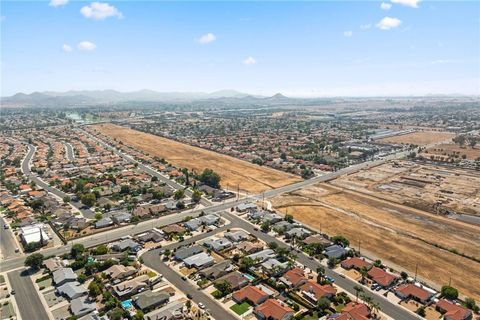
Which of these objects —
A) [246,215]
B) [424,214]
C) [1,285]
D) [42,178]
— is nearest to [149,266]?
[1,285]

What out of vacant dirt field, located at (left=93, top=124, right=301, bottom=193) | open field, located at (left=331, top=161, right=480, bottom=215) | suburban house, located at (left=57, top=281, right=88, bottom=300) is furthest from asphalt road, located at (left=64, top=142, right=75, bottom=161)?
open field, located at (left=331, top=161, right=480, bottom=215)

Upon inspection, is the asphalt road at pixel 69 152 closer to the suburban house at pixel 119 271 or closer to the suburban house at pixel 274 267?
the suburban house at pixel 119 271

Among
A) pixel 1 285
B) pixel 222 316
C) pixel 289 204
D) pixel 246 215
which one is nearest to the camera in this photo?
pixel 222 316

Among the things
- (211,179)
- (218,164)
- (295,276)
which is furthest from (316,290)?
(218,164)

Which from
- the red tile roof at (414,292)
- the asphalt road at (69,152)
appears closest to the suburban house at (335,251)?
the red tile roof at (414,292)

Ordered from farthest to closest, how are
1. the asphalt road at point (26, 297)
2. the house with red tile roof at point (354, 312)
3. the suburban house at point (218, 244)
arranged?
1. the suburban house at point (218, 244)
2. the asphalt road at point (26, 297)
3. the house with red tile roof at point (354, 312)

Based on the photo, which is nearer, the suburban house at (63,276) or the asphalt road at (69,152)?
the suburban house at (63,276)

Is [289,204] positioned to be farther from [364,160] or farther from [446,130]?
[446,130]
